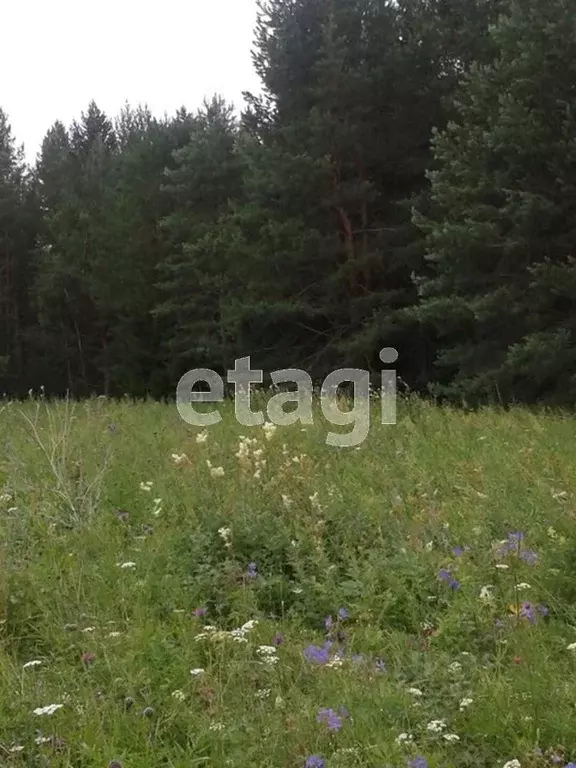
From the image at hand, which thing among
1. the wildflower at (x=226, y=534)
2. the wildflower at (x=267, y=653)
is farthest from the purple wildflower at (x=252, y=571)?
the wildflower at (x=267, y=653)

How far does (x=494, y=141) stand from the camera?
33.7ft

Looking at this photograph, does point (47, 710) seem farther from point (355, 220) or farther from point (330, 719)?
point (355, 220)

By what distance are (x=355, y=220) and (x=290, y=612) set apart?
495 inches

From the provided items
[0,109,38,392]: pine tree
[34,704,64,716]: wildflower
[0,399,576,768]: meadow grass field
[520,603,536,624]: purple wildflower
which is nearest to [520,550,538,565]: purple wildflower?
[0,399,576,768]: meadow grass field

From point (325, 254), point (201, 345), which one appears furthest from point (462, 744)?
point (201, 345)

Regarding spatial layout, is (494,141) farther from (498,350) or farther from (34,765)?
(34,765)

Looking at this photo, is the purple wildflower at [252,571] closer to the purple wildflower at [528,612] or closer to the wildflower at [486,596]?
the wildflower at [486,596]

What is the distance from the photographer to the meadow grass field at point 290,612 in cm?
203

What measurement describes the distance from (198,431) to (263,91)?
10.6 metres

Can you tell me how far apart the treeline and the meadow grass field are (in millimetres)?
6325

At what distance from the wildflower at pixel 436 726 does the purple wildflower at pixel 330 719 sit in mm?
247

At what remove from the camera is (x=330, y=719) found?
6.45 ft

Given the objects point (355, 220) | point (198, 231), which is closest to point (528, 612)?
point (355, 220)

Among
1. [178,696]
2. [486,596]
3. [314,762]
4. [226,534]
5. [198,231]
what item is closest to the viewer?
[314,762]
